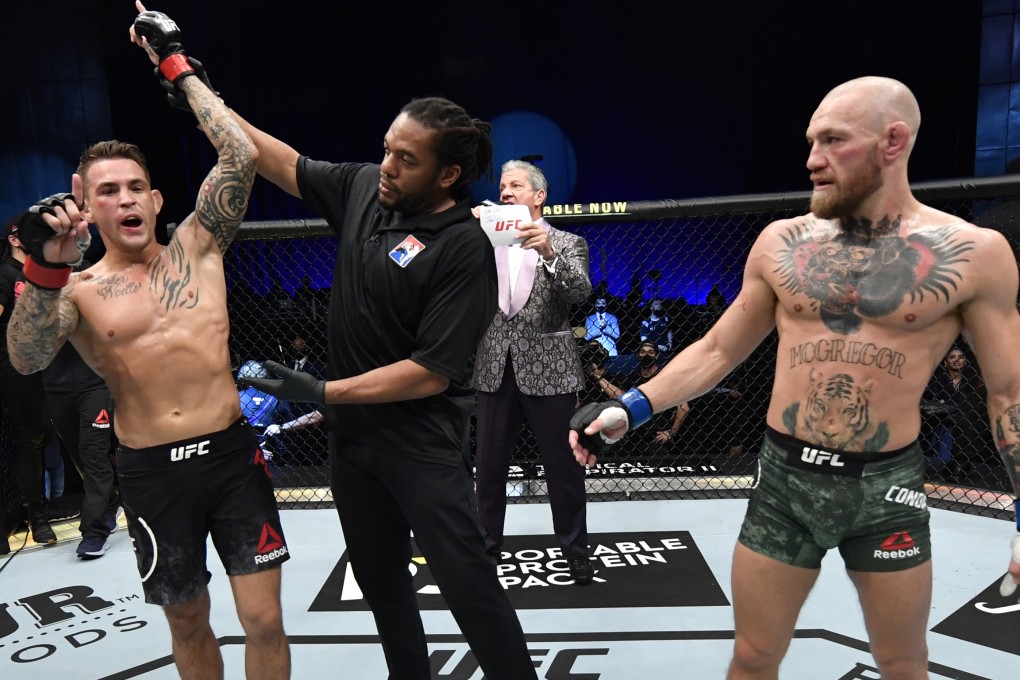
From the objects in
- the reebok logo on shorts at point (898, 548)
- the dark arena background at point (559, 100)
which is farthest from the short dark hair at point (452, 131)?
the dark arena background at point (559, 100)

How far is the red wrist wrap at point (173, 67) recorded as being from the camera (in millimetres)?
1948

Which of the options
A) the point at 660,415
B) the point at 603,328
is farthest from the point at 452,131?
the point at 660,415

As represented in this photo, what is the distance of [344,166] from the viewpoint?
6.74 feet

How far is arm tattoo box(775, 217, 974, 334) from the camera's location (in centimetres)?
154

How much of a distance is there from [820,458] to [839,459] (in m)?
0.04

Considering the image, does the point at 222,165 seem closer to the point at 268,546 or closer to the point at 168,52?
the point at 168,52

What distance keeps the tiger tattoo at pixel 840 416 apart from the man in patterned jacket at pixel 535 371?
1400mm

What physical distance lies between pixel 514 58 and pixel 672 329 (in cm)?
378

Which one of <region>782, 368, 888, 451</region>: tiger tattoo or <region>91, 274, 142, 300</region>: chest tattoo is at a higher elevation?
<region>91, 274, 142, 300</region>: chest tattoo

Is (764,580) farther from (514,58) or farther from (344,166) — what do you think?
(514,58)

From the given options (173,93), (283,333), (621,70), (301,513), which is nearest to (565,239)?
(173,93)

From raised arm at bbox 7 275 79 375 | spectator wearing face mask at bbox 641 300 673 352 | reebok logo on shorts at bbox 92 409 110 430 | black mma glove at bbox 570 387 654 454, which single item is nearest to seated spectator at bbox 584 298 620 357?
spectator wearing face mask at bbox 641 300 673 352

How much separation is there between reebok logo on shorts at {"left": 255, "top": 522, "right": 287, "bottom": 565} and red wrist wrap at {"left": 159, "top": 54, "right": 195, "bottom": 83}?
118 centimetres

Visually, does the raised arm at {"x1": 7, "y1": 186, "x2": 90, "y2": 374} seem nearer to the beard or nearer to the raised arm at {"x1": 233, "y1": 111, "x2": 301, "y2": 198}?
the raised arm at {"x1": 233, "y1": 111, "x2": 301, "y2": 198}
